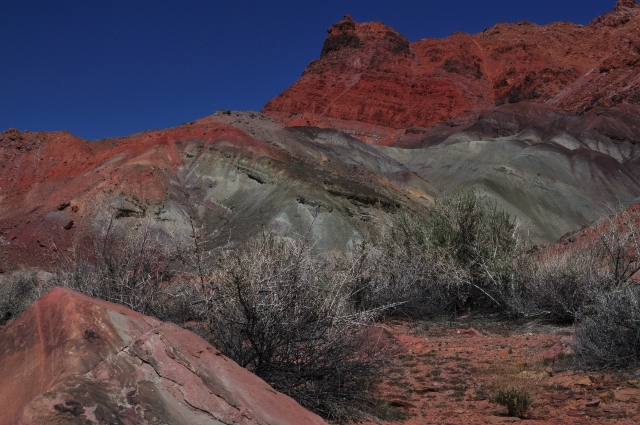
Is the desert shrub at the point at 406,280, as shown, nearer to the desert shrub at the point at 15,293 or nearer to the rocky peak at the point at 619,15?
the desert shrub at the point at 15,293

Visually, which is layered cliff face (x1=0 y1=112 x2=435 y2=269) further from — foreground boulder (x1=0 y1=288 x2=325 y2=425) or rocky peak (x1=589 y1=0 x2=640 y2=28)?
rocky peak (x1=589 y1=0 x2=640 y2=28)

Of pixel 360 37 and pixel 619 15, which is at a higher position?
pixel 619 15

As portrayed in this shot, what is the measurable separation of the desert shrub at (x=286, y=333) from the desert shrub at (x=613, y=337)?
3.46 meters

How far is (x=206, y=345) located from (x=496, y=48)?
13200cm

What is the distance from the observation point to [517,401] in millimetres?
6586

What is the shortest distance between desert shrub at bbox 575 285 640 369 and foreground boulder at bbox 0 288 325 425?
534 centimetres

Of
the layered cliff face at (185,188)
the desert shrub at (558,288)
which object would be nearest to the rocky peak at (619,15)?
the layered cliff face at (185,188)

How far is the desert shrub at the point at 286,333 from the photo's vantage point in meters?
6.08

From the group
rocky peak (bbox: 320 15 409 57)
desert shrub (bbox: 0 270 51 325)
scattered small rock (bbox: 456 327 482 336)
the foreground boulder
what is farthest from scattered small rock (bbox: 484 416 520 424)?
rocky peak (bbox: 320 15 409 57)

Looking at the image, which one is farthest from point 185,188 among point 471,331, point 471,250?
point 471,331

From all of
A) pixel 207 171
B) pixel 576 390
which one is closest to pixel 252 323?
pixel 576 390

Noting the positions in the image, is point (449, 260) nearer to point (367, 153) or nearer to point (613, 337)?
point (613, 337)

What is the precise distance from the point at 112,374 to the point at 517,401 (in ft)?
15.2

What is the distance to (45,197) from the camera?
1518 inches
